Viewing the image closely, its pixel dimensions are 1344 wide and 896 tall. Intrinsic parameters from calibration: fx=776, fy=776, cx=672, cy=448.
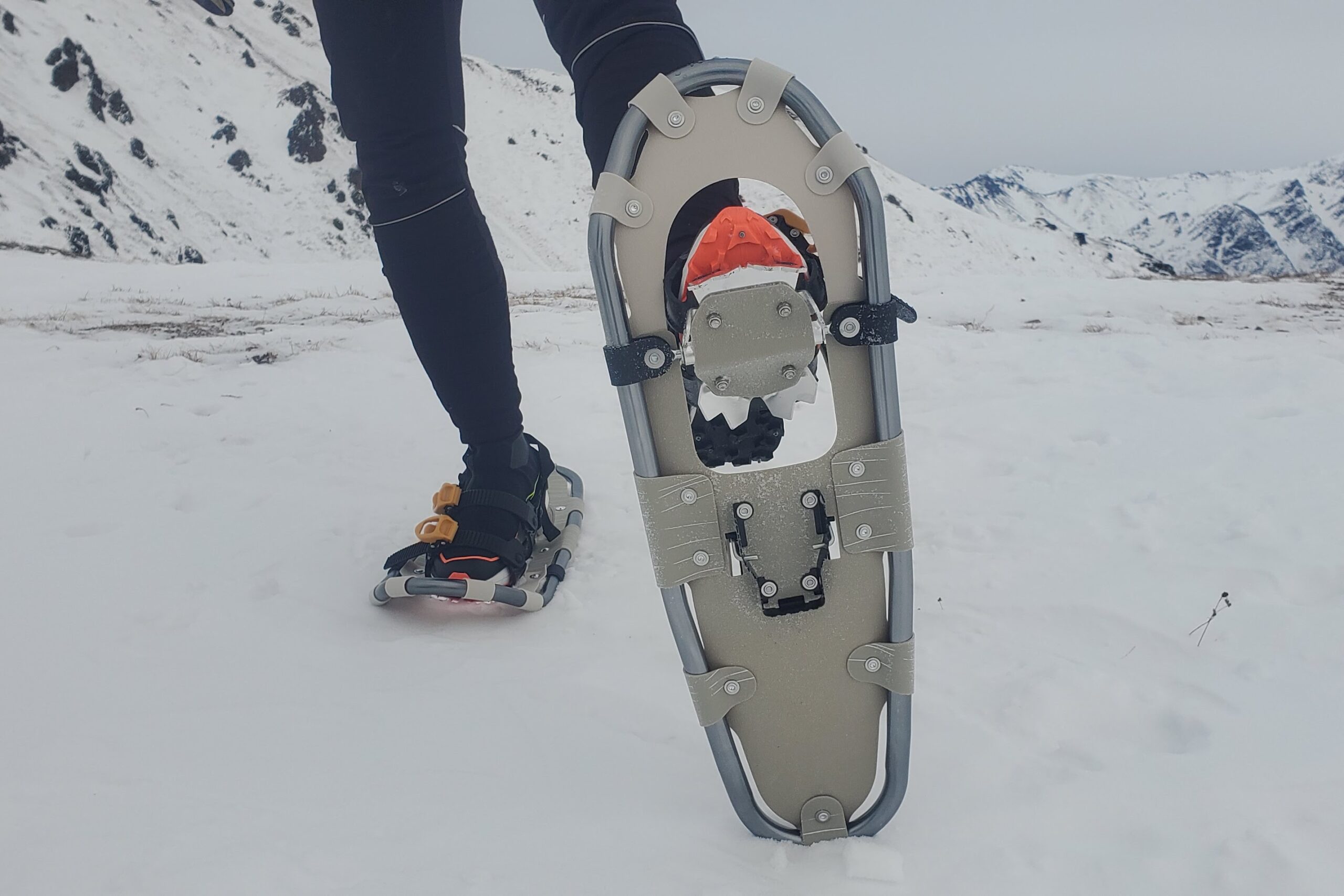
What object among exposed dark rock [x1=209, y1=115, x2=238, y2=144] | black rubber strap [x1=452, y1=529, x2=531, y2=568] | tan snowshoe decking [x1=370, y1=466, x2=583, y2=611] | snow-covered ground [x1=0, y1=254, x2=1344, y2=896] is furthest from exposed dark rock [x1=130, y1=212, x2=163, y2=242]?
black rubber strap [x1=452, y1=529, x2=531, y2=568]

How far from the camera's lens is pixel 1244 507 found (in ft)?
5.84

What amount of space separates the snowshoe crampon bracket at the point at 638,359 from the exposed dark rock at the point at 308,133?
30.1 meters

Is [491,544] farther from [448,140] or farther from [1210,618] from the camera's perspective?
[1210,618]

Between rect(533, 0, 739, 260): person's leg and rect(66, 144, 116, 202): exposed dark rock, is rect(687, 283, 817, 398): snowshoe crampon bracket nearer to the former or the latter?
rect(533, 0, 739, 260): person's leg

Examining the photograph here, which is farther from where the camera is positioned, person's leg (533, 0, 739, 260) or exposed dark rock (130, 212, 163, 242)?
exposed dark rock (130, 212, 163, 242)

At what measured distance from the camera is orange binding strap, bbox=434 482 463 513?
65.4 inches

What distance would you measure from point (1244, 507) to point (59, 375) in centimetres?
382

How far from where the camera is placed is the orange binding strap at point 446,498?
1.66m

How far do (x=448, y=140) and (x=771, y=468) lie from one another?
1.02 metres

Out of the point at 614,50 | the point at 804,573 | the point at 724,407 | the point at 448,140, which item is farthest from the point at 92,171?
the point at 804,573

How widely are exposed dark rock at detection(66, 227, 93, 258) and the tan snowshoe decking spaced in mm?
22721

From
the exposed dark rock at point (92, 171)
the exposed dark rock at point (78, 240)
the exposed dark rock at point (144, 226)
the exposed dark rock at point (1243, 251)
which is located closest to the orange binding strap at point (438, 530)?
the exposed dark rock at point (78, 240)

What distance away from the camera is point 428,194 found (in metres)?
1.52

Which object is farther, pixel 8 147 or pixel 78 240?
pixel 8 147
